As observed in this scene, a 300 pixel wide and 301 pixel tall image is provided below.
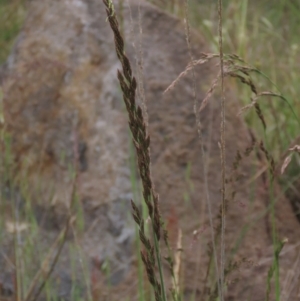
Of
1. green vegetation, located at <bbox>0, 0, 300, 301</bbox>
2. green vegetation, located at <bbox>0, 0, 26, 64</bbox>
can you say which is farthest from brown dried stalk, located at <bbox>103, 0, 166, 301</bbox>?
green vegetation, located at <bbox>0, 0, 26, 64</bbox>

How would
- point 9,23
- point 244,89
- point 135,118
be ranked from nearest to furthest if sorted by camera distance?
point 135,118 < point 244,89 < point 9,23

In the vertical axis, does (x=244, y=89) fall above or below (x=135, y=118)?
above

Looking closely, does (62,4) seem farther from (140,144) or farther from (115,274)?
(140,144)

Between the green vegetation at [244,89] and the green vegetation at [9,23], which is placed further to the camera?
the green vegetation at [9,23]

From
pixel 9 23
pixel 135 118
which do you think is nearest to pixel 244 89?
pixel 9 23

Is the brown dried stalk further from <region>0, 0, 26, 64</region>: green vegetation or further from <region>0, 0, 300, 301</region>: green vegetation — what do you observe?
<region>0, 0, 26, 64</region>: green vegetation

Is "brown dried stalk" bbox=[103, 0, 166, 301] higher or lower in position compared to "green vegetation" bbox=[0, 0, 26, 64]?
lower

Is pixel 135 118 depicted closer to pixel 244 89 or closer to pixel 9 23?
pixel 244 89

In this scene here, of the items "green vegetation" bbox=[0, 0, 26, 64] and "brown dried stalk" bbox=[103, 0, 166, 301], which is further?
"green vegetation" bbox=[0, 0, 26, 64]

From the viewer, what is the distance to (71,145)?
2.42 meters

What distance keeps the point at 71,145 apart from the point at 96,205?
253 millimetres

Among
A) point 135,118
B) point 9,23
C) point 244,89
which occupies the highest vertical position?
point 9,23

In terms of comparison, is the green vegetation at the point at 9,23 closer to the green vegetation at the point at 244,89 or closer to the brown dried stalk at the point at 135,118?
the green vegetation at the point at 244,89

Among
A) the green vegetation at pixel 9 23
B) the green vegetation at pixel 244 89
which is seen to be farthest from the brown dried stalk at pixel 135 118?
the green vegetation at pixel 9 23
